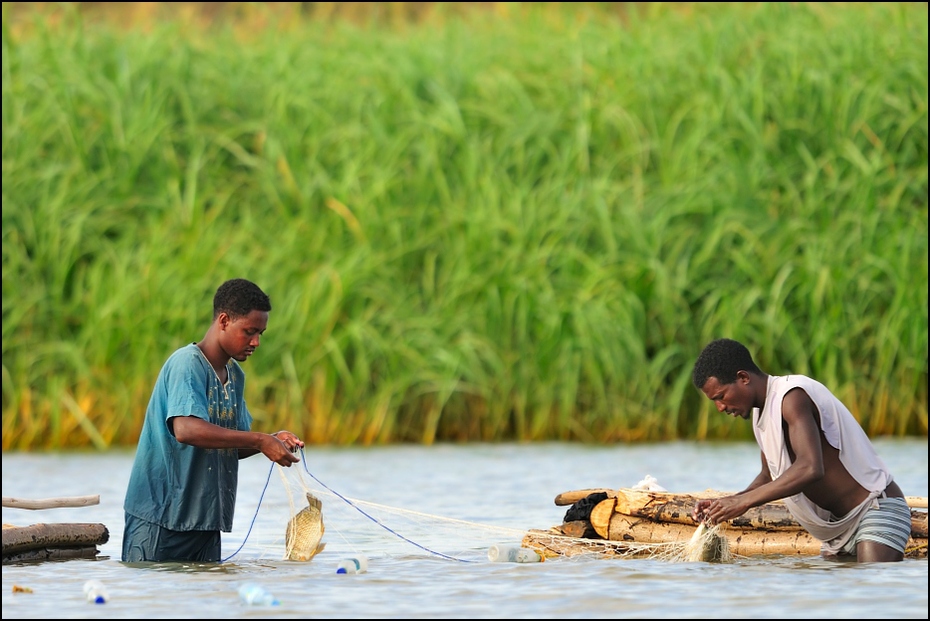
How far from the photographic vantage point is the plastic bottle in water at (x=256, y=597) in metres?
6.43

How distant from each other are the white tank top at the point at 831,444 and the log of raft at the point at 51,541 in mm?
3458

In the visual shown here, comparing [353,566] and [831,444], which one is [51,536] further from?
[831,444]

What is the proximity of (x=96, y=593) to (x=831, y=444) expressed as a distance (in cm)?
344

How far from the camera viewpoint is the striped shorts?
730cm

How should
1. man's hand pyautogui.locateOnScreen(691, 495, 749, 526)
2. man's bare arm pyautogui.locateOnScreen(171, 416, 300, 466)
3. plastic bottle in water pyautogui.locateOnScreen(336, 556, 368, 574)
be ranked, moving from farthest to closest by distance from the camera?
1. plastic bottle in water pyautogui.locateOnScreen(336, 556, 368, 574)
2. man's hand pyautogui.locateOnScreen(691, 495, 749, 526)
3. man's bare arm pyautogui.locateOnScreen(171, 416, 300, 466)

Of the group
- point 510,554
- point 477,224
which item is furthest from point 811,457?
point 477,224

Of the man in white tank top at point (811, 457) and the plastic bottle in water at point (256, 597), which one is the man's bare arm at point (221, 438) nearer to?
the plastic bottle in water at point (256, 597)

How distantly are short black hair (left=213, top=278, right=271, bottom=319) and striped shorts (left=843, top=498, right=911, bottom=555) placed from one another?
9.94ft

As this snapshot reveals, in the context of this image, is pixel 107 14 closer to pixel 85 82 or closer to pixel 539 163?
pixel 85 82

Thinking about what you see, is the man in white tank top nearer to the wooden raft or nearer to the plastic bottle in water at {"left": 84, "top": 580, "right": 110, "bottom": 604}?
the wooden raft

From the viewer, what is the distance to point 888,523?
288 inches

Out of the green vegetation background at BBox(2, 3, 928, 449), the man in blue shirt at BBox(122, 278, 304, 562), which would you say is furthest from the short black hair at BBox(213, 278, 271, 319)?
the green vegetation background at BBox(2, 3, 928, 449)

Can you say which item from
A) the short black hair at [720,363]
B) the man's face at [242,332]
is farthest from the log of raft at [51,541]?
the short black hair at [720,363]

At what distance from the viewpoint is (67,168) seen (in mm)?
14805
